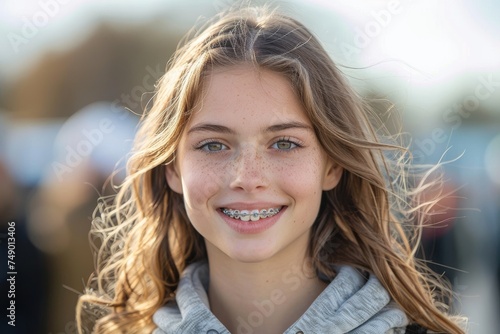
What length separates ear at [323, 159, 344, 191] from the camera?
3303 millimetres

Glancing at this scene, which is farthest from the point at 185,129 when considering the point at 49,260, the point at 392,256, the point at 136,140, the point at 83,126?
the point at 83,126

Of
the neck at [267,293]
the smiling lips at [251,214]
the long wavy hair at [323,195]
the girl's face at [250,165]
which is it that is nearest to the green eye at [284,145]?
the girl's face at [250,165]

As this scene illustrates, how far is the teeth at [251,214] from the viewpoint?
122 inches

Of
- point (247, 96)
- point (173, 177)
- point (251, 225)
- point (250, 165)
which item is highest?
point (247, 96)

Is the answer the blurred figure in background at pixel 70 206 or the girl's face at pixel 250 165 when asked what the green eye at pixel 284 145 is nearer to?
the girl's face at pixel 250 165

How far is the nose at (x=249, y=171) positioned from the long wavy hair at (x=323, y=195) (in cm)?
28

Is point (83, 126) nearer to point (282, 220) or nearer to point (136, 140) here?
point (136, 140)

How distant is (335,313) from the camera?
10.2 feet

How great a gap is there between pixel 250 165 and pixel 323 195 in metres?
0.55

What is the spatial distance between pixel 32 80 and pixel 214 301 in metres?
8.10

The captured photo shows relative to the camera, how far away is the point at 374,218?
3441mm

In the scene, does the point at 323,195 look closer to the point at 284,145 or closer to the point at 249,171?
the point at 284,145

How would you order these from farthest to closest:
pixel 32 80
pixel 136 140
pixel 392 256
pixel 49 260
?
pixel 32 80, pixel 49 260, pixel 136 140, pixel 392 256

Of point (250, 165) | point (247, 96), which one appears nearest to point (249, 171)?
point (250, 165)
